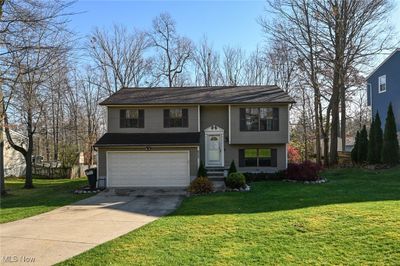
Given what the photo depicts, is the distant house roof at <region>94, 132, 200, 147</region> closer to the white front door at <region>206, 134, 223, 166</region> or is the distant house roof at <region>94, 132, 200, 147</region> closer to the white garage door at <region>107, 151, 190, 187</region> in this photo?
the white garage door at <region>107, 151, 190, 187</region>

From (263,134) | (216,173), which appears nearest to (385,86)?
(263,134)

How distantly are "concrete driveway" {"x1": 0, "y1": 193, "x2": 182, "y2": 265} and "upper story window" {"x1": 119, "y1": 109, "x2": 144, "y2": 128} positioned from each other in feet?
22.0

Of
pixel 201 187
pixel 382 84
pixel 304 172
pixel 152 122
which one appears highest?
pixel 382 84

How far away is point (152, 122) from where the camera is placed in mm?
21344

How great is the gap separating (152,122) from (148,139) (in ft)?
5.03

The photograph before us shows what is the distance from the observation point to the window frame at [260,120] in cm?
2122

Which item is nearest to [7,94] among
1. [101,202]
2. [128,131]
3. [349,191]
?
[101,202]

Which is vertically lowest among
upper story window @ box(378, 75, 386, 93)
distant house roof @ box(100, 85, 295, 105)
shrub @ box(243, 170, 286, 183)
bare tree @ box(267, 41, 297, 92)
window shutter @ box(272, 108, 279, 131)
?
shrub @ box(243, 170, 286, 183)

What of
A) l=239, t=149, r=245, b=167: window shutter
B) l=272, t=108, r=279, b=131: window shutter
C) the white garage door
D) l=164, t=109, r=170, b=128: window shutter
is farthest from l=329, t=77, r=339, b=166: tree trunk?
l=164, t=109, r=170, b=128: window shutter

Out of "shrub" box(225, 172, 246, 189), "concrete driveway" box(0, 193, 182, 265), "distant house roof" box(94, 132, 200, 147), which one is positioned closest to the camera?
"concrete driveway" box(0, 193, 182, 265)

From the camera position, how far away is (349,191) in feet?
45.9

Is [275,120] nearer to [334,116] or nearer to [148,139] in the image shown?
[148,139]

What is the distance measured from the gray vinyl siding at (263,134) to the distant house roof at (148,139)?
222 cm

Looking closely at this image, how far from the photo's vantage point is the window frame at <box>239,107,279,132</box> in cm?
2122
